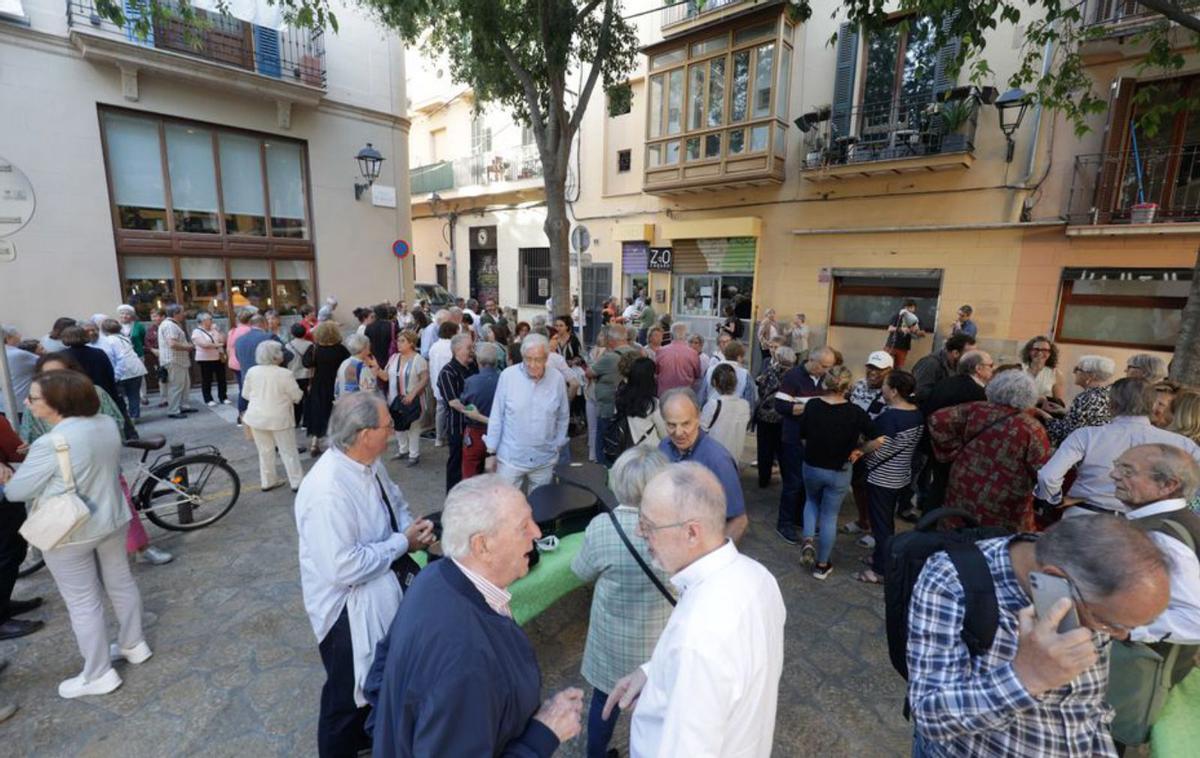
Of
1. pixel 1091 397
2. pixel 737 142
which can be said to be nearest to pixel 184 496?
pixel 1091 397

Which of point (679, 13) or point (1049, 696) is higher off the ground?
point (679, 13)

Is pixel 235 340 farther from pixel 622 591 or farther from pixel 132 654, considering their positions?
pixel 622 591

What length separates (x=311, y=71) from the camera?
11.5 m

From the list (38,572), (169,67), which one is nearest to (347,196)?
(169,67)

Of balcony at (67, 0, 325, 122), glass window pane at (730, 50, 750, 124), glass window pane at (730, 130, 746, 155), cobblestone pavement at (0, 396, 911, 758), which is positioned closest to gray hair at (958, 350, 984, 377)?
cobblestone pavement at (0, 396, 911, 758)

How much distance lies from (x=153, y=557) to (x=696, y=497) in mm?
4845

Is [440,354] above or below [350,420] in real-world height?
below

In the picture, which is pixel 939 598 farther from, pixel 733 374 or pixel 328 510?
pixel 733 374

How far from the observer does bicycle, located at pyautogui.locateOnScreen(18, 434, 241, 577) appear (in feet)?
15.0

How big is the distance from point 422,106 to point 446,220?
483 centimetres

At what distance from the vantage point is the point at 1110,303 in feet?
31.3

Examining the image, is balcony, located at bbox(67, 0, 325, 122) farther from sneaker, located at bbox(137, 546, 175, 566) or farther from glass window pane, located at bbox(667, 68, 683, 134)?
sneaker, located at bbox(137, 546, 175, 566)

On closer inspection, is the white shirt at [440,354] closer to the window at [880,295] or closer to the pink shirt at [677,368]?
the pink shirt at [677,368]

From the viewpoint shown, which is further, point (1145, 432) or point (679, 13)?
point (679, 13)
